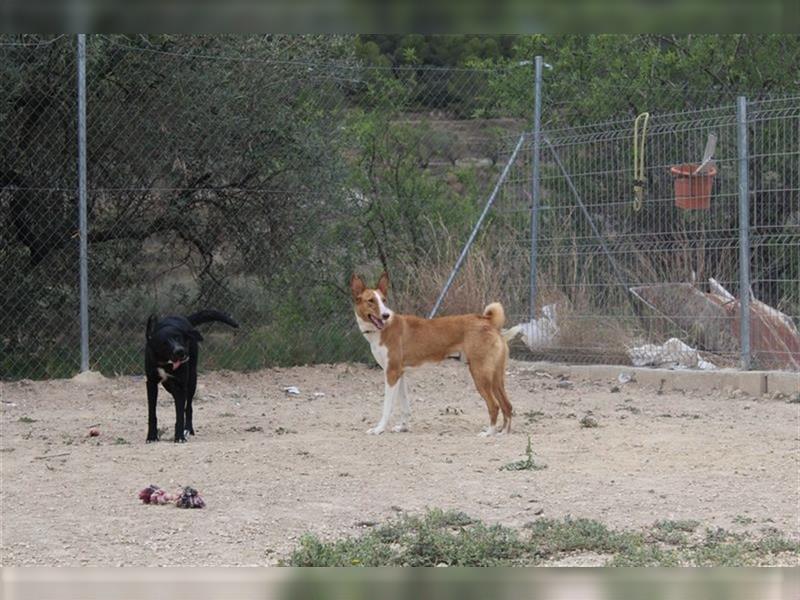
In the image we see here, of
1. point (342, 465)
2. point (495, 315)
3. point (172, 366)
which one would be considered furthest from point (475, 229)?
point (342, 465)

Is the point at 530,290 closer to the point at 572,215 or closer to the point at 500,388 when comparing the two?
the point at 572,215

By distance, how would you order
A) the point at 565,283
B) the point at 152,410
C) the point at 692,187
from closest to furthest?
the point at 152,410
the point at 692,187
the point at 565,283

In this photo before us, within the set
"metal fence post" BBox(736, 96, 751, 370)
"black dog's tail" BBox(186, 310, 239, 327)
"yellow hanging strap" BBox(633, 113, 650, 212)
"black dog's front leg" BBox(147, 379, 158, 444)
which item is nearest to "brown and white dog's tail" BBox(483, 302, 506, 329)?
"black dog's tail" BBox(186, 310, 239, 327)

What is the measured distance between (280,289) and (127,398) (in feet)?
7.36

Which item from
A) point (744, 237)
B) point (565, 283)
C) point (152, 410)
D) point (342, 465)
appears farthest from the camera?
point (565, 283)

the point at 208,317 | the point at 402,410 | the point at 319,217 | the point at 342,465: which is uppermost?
the point at 319,217

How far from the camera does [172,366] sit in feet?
28.9

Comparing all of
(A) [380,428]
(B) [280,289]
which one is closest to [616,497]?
(A) [380,428]

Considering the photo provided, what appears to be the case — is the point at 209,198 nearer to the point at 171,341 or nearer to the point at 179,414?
the point at 171,341

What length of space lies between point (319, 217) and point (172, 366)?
4228 mm

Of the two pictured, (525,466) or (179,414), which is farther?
(179,414)

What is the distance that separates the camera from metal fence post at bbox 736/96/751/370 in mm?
11094

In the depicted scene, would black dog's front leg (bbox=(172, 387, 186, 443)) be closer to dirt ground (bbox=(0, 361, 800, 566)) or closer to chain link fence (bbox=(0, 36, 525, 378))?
dirt ground (bbox=(0, 361, 800, 566))

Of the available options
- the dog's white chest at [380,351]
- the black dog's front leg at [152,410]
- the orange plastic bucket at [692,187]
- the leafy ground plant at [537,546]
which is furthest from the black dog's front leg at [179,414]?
the orange plastic bucket at [692,187]
